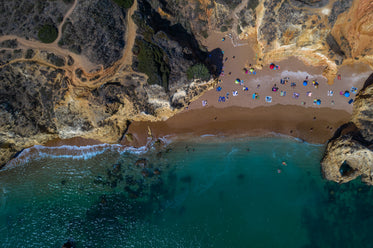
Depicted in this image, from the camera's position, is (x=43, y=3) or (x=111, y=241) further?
(x=111, y=241)

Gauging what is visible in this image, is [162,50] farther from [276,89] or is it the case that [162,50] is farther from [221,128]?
[276,89]

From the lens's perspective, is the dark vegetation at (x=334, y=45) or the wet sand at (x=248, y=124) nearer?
the dark vegetation at (x=334, y=45)

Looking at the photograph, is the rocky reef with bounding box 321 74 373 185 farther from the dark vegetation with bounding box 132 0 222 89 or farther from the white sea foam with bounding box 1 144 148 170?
the white sea foam with bounding box 1 144 148 170

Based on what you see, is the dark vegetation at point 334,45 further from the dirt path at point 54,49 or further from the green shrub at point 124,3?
the dirt path at point 54,49

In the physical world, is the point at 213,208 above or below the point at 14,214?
above

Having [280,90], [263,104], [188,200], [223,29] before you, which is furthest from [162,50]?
[188,200]

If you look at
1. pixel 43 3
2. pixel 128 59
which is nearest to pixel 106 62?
pixel 128 59

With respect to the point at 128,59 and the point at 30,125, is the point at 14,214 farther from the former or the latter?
the point at 128,59

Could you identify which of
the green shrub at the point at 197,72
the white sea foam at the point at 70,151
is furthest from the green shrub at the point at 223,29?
the white sea foam at the point at 70,151
